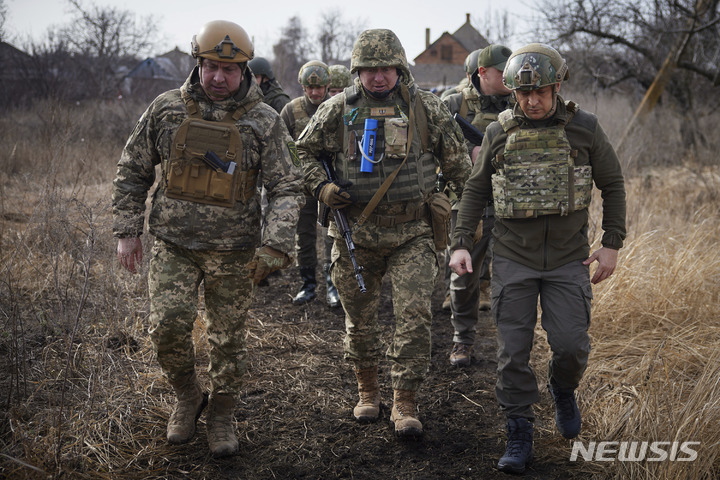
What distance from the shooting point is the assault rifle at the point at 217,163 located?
3.09 meters

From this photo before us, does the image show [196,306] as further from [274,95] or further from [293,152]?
[274,95]

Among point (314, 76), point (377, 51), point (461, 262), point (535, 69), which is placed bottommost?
point (461, 262)

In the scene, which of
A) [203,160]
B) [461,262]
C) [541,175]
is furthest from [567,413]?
[203,160]

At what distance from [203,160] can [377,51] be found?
3.84 ft

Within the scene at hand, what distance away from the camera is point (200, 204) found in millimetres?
3166

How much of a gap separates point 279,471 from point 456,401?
140 cm

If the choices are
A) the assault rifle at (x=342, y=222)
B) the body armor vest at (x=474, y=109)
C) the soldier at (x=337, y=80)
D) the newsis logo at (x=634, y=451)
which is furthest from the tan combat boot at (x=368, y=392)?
the soldier at (x=337, y=80)

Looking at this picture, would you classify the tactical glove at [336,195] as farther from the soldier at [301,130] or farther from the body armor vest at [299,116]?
the body armor vest at [299,116]

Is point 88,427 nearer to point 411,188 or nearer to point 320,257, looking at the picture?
point 411,188

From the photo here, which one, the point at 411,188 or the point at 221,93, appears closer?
the point at 221,93

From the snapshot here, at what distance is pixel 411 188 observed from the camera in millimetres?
3619

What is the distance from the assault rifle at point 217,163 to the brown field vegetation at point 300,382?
2.07 ft

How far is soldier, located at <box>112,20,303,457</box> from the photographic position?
3.10 metres

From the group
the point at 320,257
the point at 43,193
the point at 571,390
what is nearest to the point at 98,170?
the point at 320,257
